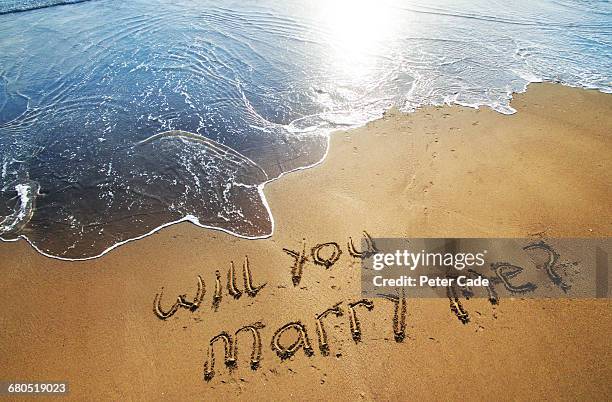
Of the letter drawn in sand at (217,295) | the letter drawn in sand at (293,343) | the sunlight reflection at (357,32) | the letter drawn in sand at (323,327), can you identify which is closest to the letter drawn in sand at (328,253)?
the letter drawn in sand at (323,327)

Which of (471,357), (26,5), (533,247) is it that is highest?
(26,5)

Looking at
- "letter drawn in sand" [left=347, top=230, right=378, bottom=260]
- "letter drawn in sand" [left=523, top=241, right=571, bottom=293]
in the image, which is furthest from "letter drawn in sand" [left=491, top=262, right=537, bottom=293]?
"letter drawn in sand" [left=347, top=230, right=378, bottom=260]

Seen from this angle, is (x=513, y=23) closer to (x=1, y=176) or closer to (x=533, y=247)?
(x=533, y=247)

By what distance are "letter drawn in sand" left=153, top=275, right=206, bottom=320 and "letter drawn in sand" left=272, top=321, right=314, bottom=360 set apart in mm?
1239

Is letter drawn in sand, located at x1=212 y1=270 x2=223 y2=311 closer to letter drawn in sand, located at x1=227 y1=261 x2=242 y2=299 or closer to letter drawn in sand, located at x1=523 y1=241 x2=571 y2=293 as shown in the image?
letter drawn in sand, located at x1=227 y1=261 x2=242 y2=299

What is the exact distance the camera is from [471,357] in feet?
15.3

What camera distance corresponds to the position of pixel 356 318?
5.03 m

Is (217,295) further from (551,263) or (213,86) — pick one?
(213,86)

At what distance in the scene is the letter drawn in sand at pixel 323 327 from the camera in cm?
476

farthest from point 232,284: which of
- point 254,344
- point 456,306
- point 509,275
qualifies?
point 509,275

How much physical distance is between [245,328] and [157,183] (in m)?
3.64

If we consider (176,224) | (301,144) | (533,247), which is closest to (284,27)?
(301,144)

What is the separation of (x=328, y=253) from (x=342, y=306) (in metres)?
0.93

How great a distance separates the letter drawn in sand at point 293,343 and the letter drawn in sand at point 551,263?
3726 millimetres
